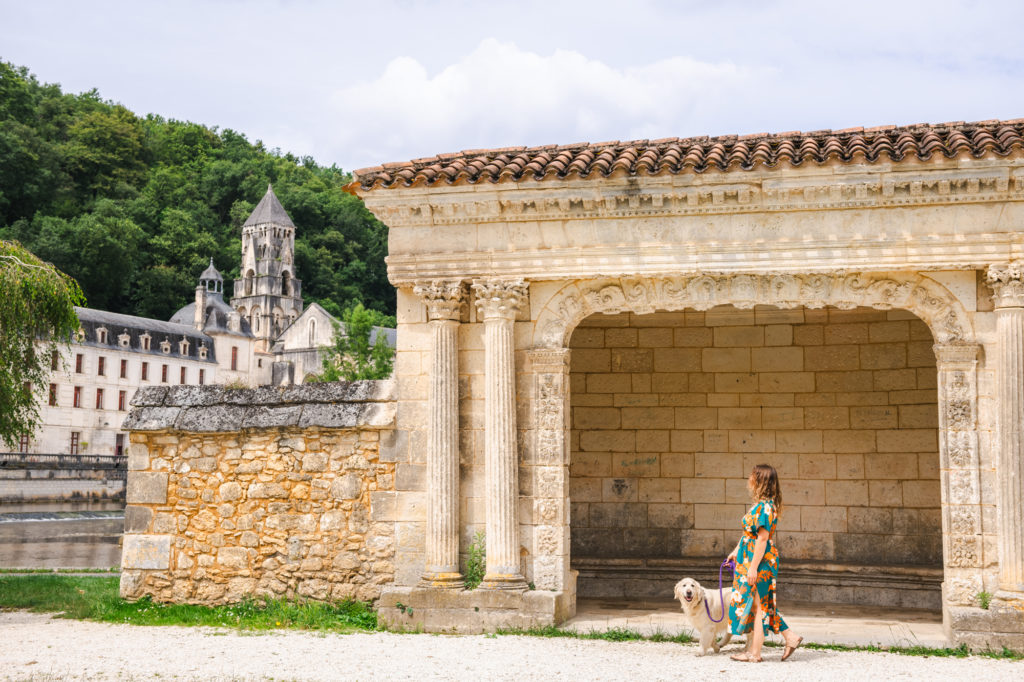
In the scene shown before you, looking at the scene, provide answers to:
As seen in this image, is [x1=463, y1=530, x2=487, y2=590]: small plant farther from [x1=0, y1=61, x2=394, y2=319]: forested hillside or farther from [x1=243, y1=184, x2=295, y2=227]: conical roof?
[x1=243, y1=184, x2=295, y2=227]: conical roof

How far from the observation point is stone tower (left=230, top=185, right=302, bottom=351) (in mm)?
84875

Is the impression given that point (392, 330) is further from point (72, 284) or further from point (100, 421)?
point (72, 284)

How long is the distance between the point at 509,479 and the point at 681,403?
3858 millimetres

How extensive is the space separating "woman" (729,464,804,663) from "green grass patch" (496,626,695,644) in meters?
1.05

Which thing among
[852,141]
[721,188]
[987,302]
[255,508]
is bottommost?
[255,508]

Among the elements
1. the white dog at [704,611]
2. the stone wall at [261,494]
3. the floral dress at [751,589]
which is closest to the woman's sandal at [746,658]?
the floral dress at [751,589]

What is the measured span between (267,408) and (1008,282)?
7.21 m

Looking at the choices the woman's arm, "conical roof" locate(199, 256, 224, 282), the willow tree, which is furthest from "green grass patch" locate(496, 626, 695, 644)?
"conical roof" locate(199, 256, 224, 282)

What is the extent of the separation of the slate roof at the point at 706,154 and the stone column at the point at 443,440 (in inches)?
48.0

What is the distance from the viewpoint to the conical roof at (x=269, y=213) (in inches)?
3383

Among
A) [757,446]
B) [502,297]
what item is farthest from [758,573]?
[757,446]

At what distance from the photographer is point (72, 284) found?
502 inches

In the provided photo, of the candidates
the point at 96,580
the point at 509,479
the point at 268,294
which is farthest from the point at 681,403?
the point at 268,294

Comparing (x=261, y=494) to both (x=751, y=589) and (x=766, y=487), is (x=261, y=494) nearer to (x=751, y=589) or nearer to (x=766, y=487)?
(x=751, y=589)
